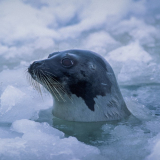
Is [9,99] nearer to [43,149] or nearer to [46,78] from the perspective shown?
[46,78]

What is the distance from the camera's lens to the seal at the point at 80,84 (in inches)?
90.0

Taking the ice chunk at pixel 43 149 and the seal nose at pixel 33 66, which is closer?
the ice chunk at pixel 43 149

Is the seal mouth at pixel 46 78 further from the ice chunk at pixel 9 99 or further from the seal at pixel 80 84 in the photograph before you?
the ice chunk at pixel 9 99

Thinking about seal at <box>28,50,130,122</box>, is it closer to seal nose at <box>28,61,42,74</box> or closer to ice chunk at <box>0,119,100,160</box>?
seal nose at <box>28,61,42,74</box>

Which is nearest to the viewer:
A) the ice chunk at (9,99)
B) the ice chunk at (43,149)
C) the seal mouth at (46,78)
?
the ice chunk at (43,149)

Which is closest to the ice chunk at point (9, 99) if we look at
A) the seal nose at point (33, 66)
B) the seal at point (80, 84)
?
the seal at point (80, 84)

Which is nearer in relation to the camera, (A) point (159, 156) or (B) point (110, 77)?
(A) point (159, 156)

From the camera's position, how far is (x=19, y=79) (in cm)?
923

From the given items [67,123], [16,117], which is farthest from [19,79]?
[67,123]

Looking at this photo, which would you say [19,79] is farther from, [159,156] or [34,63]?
[159,156]

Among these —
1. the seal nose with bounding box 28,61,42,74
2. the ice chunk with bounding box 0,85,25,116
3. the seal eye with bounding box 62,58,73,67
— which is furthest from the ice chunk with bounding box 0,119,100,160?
the ice chunk with bounding box 0,85,25,116

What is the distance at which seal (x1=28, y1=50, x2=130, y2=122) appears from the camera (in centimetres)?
229

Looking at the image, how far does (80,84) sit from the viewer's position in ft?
7.68

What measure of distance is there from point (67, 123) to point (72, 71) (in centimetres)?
61
